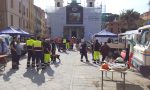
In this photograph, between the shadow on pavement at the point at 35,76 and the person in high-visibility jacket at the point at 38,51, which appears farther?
the person in high-visibility jacket at the point at 38,51

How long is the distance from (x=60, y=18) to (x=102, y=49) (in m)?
64.1

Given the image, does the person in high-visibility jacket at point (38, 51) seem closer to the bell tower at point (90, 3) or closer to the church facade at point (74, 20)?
the church facade at point (74, 20)

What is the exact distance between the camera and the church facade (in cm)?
8569

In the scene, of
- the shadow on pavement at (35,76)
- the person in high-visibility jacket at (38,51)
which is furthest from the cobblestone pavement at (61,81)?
the person in high-visibility jacket at (38,51)

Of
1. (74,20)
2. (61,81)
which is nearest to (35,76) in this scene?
(61,81)

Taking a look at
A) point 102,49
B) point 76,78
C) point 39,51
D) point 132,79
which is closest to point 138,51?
point 132,79

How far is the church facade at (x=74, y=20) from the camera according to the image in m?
85.7

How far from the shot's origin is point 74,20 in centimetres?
8925

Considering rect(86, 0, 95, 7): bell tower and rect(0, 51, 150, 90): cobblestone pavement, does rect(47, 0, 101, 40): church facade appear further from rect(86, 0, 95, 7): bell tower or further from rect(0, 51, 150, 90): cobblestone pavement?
rect(0, 51, 150, 90): cobblestone pavement

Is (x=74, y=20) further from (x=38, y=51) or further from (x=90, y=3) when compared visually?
(x=38, y=51)

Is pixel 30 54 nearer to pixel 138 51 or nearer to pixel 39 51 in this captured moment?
pixel 39 51

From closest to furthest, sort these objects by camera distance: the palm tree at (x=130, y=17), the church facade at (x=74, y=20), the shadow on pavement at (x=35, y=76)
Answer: the shadow on pavement at (x=35, y=76)
the palm tree at (x=130, y=17)
the church facade at (x=74, y=20)

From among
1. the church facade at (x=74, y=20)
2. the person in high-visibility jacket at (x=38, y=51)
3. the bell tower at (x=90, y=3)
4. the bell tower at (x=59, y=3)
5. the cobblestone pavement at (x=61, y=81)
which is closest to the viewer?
the cobblestone pavement at (x=61, y=81)

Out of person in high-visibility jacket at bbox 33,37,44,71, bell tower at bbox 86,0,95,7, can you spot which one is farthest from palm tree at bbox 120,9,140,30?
person in high-visibility jacket at bbox 33,37,44,71
